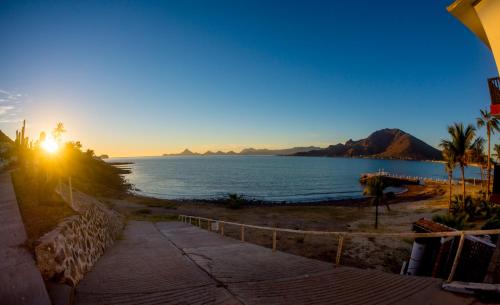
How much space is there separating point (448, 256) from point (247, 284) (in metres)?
9.56

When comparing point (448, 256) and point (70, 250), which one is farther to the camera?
point (448, 256)

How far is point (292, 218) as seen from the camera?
34938mm

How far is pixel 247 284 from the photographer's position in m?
5.91

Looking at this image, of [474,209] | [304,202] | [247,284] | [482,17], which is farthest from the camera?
[304,202]

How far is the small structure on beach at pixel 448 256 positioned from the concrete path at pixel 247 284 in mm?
5346

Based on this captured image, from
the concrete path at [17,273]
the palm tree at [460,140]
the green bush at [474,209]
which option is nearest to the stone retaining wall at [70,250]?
the concrete path at [17,273]

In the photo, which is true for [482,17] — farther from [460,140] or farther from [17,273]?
[460,140]

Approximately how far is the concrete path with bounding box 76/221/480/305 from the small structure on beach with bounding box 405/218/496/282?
535 centimetres

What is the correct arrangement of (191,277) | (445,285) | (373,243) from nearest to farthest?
(445,285)
(191,277)
(373,243)

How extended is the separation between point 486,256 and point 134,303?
1113 cm

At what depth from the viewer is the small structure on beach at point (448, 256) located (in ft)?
29.3

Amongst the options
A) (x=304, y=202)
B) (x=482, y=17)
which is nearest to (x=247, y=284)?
(x=482, y=17)

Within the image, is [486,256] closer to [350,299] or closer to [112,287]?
[350,299]

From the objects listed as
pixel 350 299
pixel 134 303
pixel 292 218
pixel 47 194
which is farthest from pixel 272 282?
pixel 292 218
